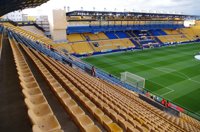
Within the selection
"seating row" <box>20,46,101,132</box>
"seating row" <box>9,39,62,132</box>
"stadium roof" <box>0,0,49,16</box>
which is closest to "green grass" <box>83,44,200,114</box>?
"stadium roof" <box>0,0,49,16</box>

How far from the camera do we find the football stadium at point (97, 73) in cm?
360

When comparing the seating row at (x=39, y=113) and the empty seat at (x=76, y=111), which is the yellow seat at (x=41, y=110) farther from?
the empty seat at (x=76, y=111)

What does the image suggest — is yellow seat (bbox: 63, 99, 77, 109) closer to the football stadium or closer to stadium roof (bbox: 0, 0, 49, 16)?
the football stadium

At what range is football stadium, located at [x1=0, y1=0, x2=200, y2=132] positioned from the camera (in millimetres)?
3598

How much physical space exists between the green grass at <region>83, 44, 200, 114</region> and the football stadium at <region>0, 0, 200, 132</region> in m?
0.10

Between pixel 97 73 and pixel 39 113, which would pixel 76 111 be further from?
pixel 97 73

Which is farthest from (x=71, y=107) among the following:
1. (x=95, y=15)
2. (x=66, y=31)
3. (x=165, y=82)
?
(x=95, y=15)

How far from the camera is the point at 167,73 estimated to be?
24.2 m

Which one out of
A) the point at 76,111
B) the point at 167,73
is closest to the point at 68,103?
the point at 76,111

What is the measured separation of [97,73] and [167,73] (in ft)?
35.5

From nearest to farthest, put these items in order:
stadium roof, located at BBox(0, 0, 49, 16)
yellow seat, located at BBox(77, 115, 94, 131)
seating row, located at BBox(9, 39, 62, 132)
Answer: seating row, located at BBox(9, 39, 62, 132) → yellow seat, located at BBox(77, 115, 94, 131) → stadium roof, located at BBox(0, 0, 49, 16)

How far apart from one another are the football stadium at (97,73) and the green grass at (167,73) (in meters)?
0.10

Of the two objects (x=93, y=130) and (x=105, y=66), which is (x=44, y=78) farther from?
(x=105, y=66)

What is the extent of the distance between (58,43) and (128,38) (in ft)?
58.6
